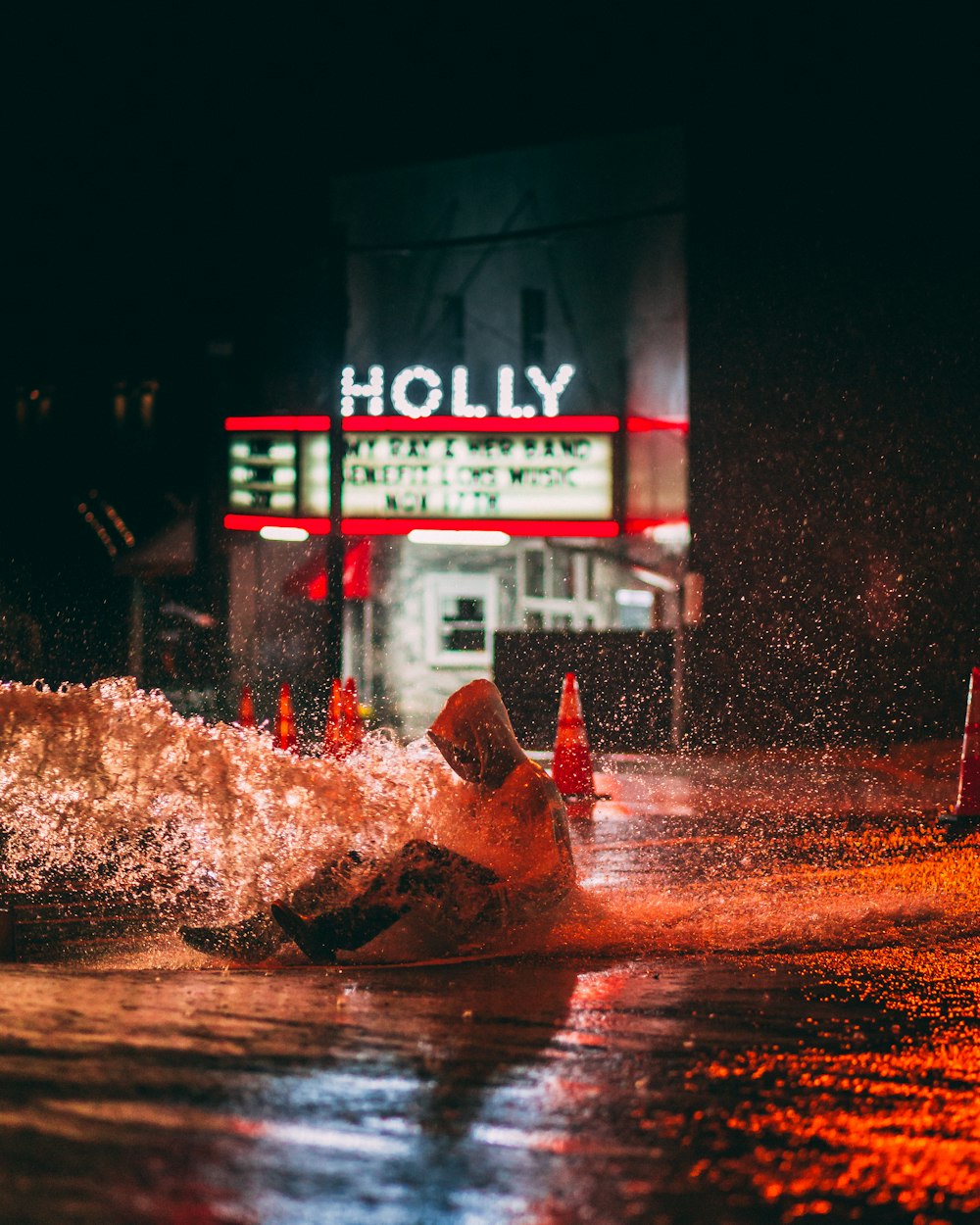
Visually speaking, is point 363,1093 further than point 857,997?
No

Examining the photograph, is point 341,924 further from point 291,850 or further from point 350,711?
point 350,711

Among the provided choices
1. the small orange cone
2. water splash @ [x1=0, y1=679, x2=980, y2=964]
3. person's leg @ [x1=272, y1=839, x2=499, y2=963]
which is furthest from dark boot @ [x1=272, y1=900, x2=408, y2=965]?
the small orange cone

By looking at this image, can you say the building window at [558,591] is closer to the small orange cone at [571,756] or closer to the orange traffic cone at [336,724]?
the orange traffic cone at [336,724]

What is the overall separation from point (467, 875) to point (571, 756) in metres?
5.76

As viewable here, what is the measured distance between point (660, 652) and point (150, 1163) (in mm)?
14937

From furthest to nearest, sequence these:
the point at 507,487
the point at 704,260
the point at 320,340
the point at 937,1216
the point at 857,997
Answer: the point at 320,340, the point at 507,487, the point at 704,260, the point at 857,997, the point at 937,1216

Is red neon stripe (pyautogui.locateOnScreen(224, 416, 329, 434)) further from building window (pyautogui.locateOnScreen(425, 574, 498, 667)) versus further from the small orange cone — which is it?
the small orange cone

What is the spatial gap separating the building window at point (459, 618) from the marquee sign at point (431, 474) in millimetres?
3996

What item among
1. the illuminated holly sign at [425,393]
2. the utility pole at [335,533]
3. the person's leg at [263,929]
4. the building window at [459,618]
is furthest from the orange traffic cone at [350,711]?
the building window at [459,618]

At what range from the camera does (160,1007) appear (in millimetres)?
5160

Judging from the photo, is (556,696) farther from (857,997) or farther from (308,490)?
(857,997)

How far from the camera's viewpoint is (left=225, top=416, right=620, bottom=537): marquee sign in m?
21.2

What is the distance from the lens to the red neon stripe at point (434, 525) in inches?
838

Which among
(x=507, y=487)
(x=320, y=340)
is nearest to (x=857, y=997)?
(x=507, y=487)
